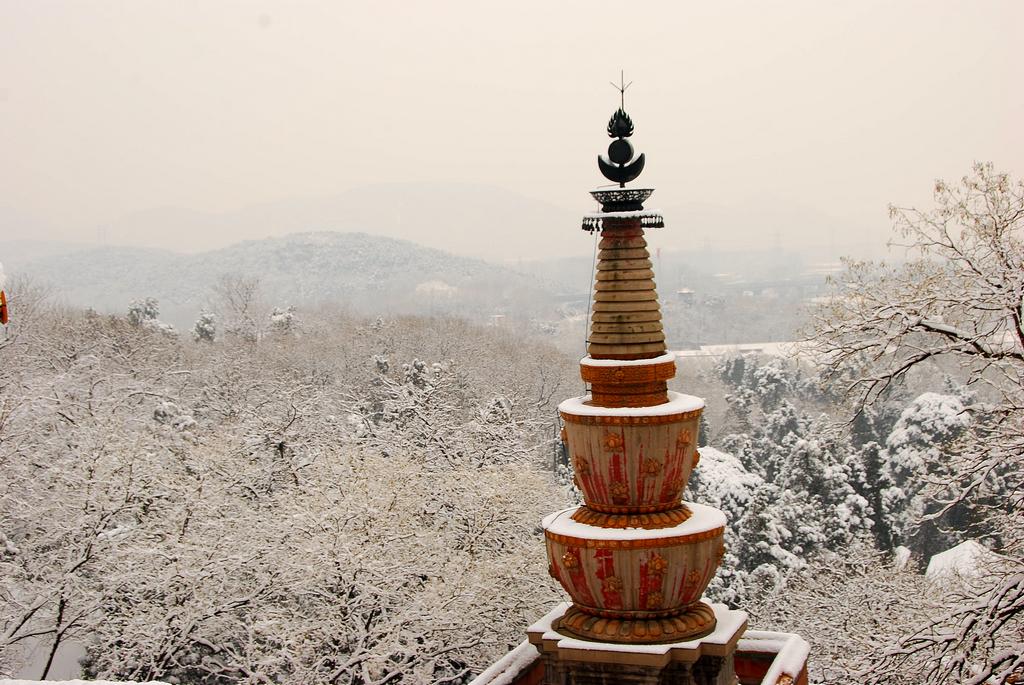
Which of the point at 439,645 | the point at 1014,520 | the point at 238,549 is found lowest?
the point at 439,645

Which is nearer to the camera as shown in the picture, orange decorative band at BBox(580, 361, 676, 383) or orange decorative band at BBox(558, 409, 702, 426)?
orange decorative band at BBox(558, 409, 702, 426)

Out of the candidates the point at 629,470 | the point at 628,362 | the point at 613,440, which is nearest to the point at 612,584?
the point at 629,470

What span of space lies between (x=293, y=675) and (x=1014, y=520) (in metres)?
12.6

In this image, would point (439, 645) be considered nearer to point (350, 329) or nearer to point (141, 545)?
point (141, 545)

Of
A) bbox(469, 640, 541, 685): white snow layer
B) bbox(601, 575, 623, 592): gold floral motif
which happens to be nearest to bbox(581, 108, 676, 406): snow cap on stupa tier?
bbox(601, 575, 623, 592): gold floral motif

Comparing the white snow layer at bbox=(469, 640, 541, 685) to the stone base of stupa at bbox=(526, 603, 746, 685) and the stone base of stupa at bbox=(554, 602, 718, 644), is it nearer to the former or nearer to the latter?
the stone base of stupa at bbox=(526, 603, 746, 685)

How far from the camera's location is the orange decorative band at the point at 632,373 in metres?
12.2

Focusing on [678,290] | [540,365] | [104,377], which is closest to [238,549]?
[104,377]

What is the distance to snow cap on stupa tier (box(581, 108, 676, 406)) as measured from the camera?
40.1ft

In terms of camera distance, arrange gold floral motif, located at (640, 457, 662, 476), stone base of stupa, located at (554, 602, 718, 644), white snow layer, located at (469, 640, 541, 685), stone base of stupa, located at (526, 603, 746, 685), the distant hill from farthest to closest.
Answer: the distant hill → white snow layer, located at (469, 640, 541, 685) → gold floral motif, located at (640, 457, 662, 476) → stone base of stupa, located at (554, 602, 718, 644) → stone base of stupa, located at (526, 603, 746, 685)

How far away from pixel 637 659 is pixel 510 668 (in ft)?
8.43

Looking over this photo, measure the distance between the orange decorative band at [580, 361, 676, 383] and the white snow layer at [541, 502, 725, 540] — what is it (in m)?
1.58

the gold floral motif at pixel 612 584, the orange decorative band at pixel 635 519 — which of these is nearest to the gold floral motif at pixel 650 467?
the orange decorative band at pixel 635 519

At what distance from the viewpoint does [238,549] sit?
22.7m
